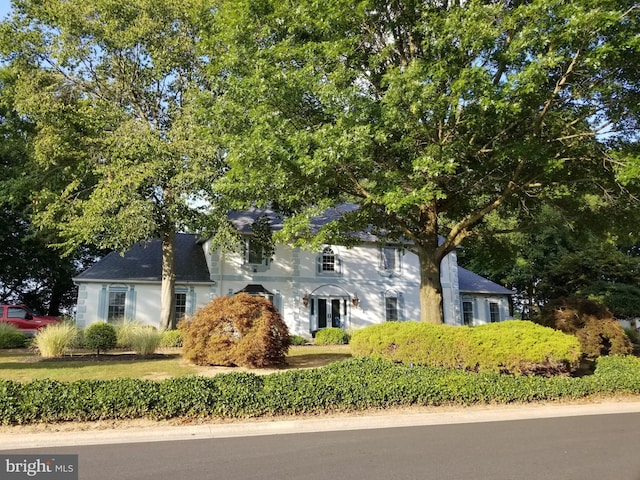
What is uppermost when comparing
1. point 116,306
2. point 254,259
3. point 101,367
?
point 254,259

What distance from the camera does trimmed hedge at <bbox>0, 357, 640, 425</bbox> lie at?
7277 mm

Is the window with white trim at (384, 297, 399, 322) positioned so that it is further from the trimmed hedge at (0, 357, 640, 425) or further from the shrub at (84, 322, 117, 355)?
the trimmed hedge at (0, 357, 640, 425)

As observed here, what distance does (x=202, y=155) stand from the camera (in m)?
17.4

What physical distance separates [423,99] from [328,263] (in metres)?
17.0

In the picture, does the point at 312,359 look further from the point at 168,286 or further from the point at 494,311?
the point at 494,311

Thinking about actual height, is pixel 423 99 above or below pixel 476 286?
above

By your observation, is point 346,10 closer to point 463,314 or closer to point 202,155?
point 202,155

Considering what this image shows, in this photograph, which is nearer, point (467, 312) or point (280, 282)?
point (280, 282)

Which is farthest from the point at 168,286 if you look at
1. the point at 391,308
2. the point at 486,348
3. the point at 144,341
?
the point at 486,348

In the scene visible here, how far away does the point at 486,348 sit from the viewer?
1050 centimetres

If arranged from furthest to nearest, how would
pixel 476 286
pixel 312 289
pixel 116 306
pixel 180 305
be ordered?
pixel 476 286, pixel 312 289, pixel 180 305, pixel 116 306

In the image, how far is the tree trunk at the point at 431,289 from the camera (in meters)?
13.8

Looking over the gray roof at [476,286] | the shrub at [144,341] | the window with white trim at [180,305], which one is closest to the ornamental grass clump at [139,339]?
the shrub at [144,341]

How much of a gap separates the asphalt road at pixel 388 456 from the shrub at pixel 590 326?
694 cm
